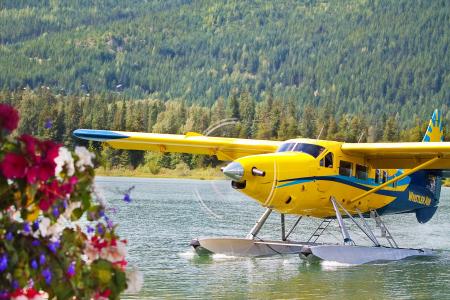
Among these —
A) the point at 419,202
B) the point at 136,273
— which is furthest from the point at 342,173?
the point at 136,273

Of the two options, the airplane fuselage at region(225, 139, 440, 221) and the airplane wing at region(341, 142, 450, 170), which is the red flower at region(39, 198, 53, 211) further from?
the airplane wing at region(341, 142, 450, 170)

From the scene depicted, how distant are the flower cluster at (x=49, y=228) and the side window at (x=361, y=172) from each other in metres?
11.5

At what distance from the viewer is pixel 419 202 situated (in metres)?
17.8

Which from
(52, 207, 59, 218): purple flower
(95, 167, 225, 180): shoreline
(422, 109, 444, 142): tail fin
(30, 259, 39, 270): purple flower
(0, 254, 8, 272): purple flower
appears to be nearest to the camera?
(0, 254, 8, 272): purple flower

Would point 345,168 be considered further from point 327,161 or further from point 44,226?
point 44,226

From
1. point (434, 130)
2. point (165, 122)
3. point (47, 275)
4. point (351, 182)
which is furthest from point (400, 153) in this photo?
point (165, 122)

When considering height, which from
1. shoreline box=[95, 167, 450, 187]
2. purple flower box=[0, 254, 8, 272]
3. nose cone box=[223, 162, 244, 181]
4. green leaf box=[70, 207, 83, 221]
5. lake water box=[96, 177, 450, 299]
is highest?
green leaf box=[70, 207, 83, 221]

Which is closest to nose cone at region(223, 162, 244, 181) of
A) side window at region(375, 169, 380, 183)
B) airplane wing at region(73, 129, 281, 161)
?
airplane wing at region(73, 129, 281, 161)

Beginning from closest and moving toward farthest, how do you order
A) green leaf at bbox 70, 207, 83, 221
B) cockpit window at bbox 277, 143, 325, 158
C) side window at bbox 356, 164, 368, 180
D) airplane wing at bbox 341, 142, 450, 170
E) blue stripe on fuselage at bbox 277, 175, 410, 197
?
green leaf at bbox 70, 207, 83, 221 < blue stripe on fuselage at bbox 277, 175, 410, 197 < cockpit window at bbox 277, 143, 325, 158 < airplane wing at bbox 341, 142, 450, 170 < side window at bbox 356, 164, 368, 180

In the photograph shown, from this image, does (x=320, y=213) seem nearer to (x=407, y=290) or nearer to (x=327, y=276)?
(x=327, y=276)

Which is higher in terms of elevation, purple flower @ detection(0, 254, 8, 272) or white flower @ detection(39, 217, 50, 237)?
white flower @ detection(39, 217, 50, 237)

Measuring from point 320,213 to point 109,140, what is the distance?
489 cm

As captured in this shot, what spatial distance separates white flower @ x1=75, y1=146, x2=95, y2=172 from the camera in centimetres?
445

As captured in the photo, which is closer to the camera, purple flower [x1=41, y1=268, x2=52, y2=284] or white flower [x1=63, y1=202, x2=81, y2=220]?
purple flower [x1=41, y1=268, x2=52, y2=284]
